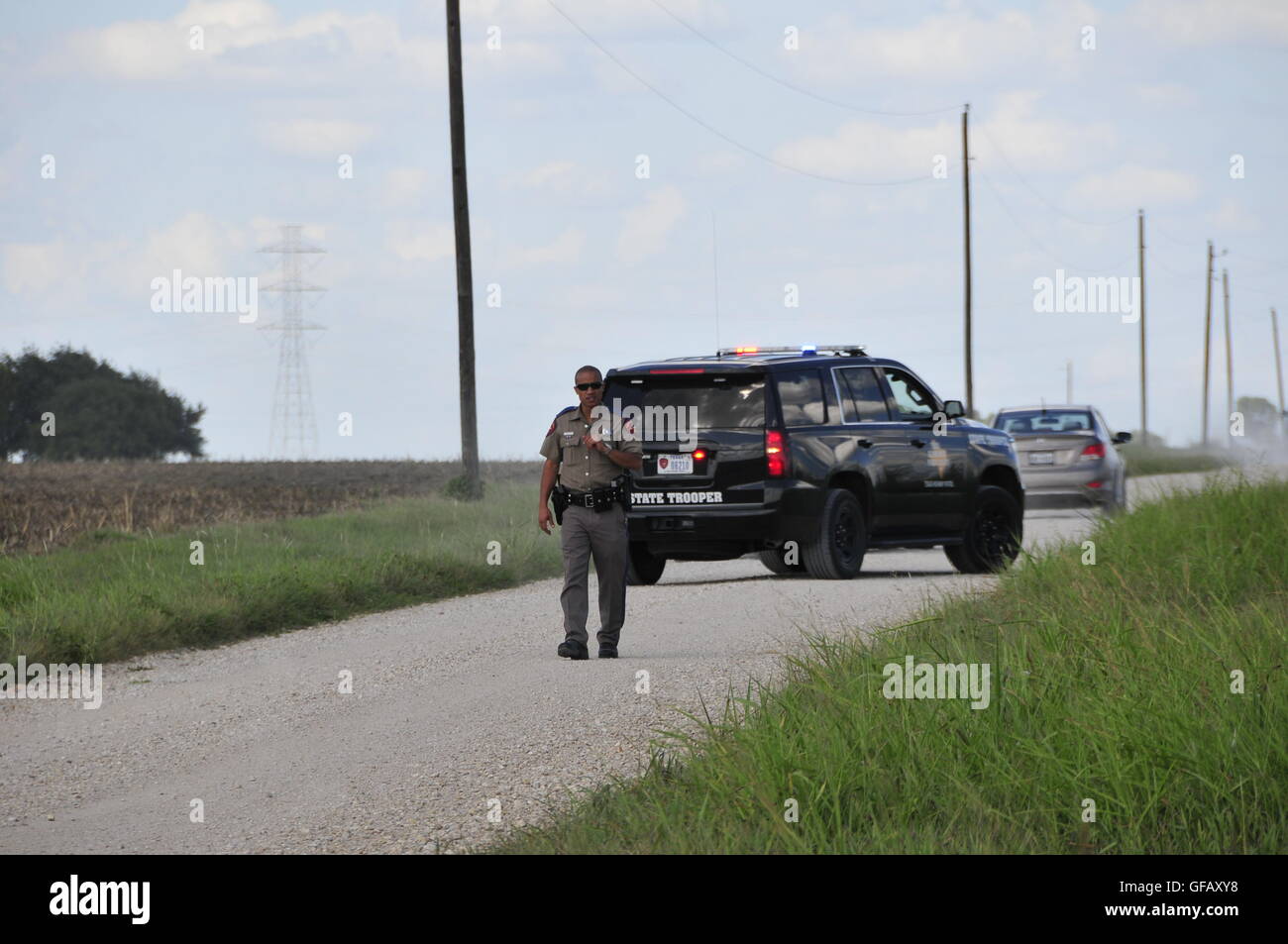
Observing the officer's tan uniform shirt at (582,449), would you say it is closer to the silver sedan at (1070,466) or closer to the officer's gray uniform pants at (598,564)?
the officer's gray uniform pants at (598,564)

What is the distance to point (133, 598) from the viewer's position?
13.9 metres

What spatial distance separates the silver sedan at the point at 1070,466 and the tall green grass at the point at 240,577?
26.7 feet

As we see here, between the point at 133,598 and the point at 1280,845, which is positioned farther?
the point at 133,598

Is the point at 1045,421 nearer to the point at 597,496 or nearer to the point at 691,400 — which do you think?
the point at 691,400

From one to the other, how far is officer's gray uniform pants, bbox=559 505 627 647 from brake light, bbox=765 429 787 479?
407cm

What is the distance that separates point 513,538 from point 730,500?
5785 millimetres

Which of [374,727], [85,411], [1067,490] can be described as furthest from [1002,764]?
[85,411]

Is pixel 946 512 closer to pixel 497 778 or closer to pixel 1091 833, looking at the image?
pixel 497 778

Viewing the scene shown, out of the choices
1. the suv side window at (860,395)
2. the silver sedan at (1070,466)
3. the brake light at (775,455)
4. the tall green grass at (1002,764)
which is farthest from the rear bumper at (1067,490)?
the tall green grass at (1002,764)

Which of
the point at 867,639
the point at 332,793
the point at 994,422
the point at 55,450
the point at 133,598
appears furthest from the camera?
the point at 55,450

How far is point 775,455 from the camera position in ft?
51.6

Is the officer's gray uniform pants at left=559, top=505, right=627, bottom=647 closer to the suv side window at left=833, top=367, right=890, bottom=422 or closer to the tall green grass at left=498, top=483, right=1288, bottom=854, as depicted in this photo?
the tall green grass at left=498, top=483, right=1288, bottom=854
